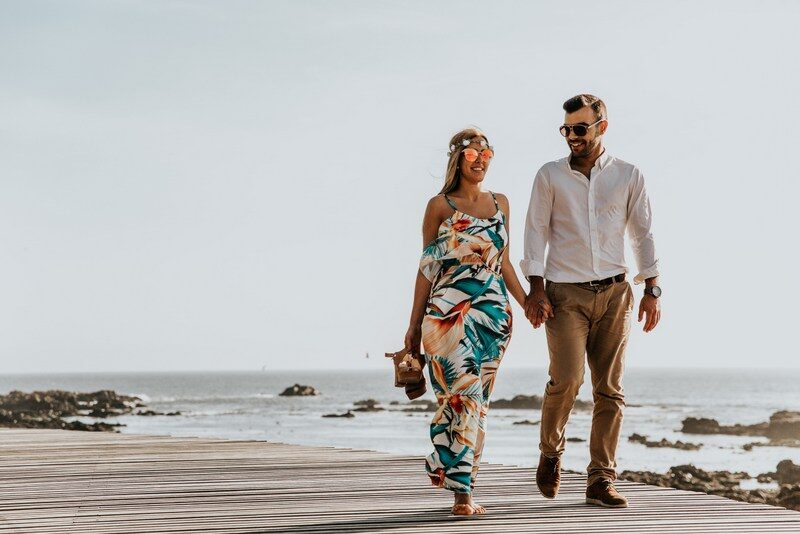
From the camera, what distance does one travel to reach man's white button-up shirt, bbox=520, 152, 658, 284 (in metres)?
4.51

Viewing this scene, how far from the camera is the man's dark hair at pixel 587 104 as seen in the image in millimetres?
4504

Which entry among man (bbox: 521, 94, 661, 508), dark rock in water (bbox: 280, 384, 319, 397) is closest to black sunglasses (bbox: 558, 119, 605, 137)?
man (bbox: 521, 94, 661, 508)

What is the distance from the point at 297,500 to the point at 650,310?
6.21 ft

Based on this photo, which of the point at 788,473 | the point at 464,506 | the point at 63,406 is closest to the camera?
the point at 464,506

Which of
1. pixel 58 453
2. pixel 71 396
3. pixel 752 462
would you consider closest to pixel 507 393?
pixel 71 396

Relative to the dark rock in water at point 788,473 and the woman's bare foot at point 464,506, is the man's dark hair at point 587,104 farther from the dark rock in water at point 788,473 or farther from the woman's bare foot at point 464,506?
the dark rock in water at point 788,473

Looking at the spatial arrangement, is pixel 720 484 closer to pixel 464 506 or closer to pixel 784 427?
pixel 464 506

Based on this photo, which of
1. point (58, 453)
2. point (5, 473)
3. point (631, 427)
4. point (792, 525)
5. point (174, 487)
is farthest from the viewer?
point (631, 427)

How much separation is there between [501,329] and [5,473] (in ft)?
11.4

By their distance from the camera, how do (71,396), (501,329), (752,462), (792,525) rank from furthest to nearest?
(71,396)
(752,462)
(501,329)
(792,525)

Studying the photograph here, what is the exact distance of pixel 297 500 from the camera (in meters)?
4.82

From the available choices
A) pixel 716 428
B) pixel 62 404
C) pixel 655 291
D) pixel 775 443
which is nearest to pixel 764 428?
pixel 716 428

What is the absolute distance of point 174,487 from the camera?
536 centimetres

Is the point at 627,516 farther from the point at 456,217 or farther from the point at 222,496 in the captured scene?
the point at 222,496
